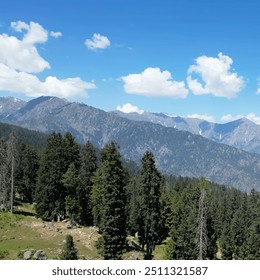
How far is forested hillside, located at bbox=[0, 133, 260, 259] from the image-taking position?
1694 inches

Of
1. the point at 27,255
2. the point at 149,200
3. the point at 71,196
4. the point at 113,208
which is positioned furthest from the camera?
the point at 71,196

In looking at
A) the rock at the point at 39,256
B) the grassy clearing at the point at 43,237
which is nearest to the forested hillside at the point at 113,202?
the grassy clearing at the point at 43,237

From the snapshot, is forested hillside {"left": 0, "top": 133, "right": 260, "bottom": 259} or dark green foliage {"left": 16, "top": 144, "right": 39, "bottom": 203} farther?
dark green foliage {"left": 16, "top": 144, "right": 39, "bottom": 203}

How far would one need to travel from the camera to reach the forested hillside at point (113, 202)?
4303 cm

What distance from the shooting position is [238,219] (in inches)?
3285

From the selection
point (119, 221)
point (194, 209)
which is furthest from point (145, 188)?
point (194, 209)

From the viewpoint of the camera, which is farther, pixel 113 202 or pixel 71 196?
pixel 71 196

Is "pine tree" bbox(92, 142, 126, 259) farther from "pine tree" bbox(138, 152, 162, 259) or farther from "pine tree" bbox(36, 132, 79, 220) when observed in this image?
"pine tree" bbox(36, 132, 79, 220)

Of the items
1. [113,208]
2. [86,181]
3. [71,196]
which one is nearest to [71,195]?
[71,196]

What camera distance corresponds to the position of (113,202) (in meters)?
42.4

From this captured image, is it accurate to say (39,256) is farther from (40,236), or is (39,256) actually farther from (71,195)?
(71,195)

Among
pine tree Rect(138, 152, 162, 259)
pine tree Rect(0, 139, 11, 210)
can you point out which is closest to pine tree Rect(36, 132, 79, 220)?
pine tree Rect(0, 139, 11, 210)
